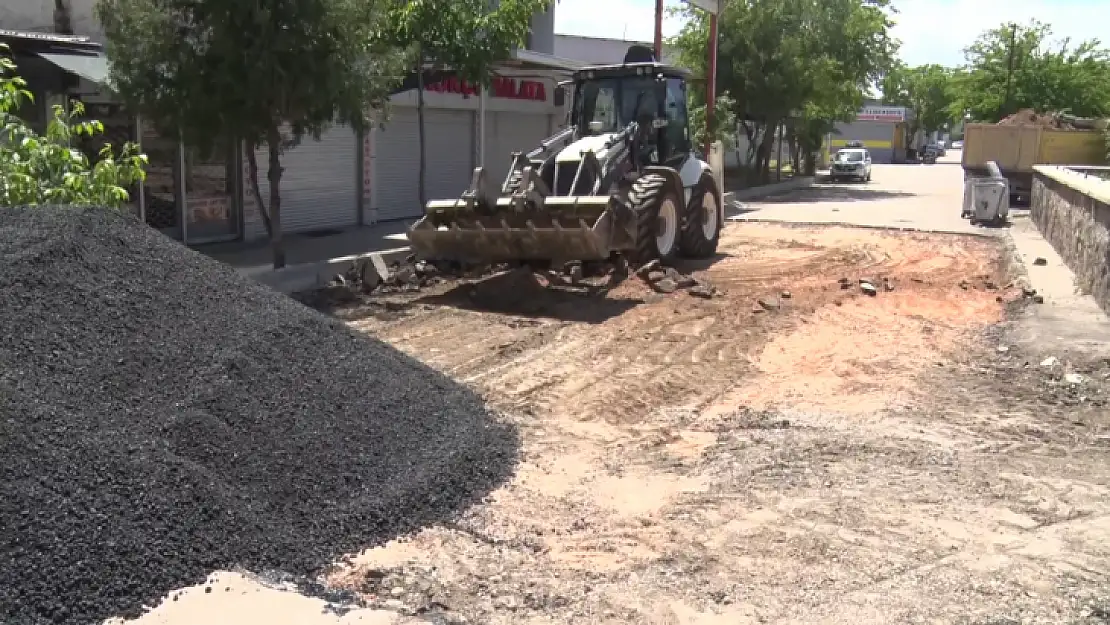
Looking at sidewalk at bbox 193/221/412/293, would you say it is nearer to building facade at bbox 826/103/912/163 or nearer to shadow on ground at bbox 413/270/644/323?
shadow on ground at bbox 413/270/644/323

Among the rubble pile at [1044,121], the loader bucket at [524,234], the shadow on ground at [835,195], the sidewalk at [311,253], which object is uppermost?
the rubble pile at [1044,121]

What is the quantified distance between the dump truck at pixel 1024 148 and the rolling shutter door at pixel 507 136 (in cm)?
1214

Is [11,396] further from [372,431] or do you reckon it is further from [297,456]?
[372,431]

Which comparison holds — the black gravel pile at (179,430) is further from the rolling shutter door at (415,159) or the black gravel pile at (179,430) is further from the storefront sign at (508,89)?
the storefront sign at (508,89)

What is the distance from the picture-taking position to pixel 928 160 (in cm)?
7775

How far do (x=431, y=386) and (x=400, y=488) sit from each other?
149 cm

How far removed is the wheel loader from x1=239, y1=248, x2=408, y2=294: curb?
119 centimetres

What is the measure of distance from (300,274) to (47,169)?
4931 mm

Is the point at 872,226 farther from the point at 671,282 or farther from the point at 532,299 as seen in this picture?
the point at 532,299

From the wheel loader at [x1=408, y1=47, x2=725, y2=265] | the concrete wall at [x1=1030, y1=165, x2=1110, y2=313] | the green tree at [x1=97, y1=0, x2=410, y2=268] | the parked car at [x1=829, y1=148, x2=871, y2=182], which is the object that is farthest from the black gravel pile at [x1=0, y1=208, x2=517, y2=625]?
the parked car at [x1=829, y1=148, x2=871, y2=182]

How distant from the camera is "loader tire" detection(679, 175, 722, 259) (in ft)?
48.2

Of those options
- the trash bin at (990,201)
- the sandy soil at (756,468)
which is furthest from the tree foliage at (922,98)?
the sandy soil at (756,468)

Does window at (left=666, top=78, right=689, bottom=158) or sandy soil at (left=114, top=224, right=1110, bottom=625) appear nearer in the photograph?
sandy soil at (left=114, top=224, right=1110, bottom=625)

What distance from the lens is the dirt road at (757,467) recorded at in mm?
4656
